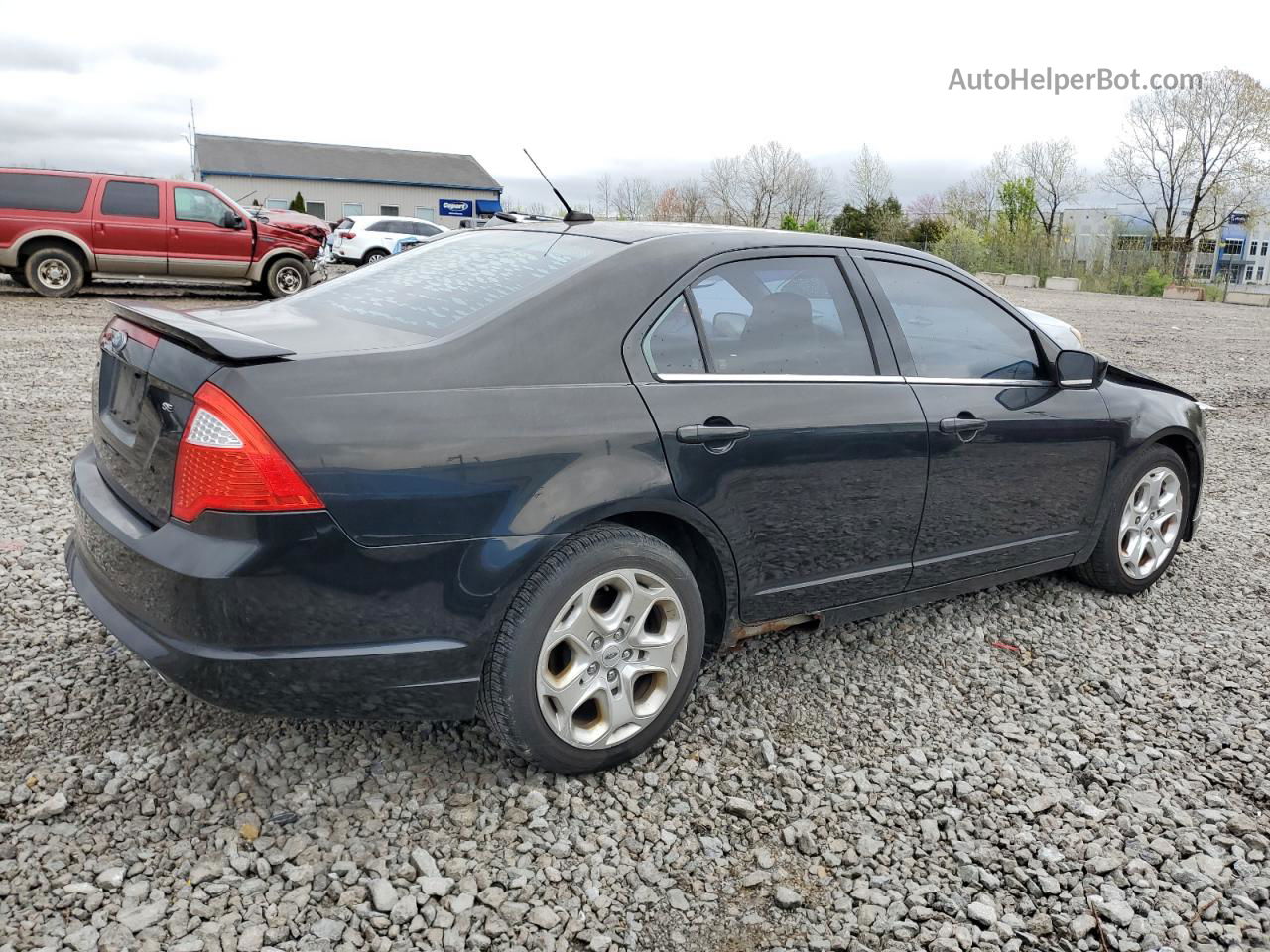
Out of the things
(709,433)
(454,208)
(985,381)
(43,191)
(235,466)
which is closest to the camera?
(235,466)

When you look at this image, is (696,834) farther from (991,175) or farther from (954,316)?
(991,175)

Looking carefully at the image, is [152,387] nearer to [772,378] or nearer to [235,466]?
[235,466]

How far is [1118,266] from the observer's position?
131 ft

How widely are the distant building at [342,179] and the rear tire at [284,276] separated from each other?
4152 cm

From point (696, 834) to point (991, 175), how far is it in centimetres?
6364

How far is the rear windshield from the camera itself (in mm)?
2967

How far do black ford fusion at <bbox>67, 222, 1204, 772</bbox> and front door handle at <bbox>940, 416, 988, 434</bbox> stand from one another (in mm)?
11

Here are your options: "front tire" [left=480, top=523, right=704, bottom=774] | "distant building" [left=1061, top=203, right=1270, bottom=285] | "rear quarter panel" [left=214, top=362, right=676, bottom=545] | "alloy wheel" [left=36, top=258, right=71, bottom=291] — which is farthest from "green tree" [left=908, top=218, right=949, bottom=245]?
"rear quarter panel" [left=214, top=362, right=676, bottom=545]

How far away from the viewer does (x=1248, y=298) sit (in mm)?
36000

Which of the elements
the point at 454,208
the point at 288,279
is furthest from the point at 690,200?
the point at 288,279

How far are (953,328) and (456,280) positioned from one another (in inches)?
73.8

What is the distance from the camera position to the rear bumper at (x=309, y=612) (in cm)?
243

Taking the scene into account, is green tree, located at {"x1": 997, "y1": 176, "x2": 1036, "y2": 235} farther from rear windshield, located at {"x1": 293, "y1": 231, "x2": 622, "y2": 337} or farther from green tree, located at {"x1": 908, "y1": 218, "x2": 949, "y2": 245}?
rear windshield, located at {"x1": 293, "y1": 231, "x2": 622, "y2": 337}

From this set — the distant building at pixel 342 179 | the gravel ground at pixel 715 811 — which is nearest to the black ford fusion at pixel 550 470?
the gravel ground at pixel 715 811
